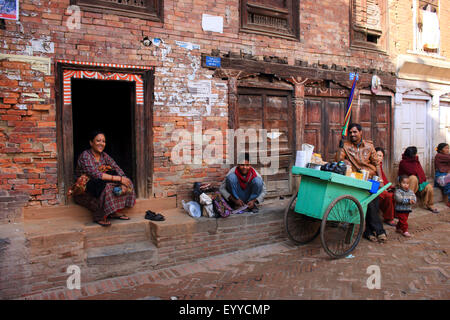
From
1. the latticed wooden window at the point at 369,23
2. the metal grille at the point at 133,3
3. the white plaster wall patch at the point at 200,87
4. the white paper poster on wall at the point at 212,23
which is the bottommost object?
the white plaster wall patch at the point at 200,87

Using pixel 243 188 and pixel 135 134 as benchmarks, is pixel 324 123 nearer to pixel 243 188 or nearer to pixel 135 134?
pixel 243 188

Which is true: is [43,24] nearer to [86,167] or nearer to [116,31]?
[116,31]

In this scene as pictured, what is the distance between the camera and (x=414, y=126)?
10.3 m

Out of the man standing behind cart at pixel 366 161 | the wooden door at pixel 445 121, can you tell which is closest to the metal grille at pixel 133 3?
the man standing behind cart at pixel 366 161

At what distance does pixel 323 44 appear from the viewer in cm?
813

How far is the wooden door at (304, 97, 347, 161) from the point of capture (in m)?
8.16

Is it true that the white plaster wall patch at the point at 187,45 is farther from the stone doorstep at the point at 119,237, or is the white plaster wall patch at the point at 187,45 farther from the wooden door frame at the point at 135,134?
the stone doorstep at the point at 119,237

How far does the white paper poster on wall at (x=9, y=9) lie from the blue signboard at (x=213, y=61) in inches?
120

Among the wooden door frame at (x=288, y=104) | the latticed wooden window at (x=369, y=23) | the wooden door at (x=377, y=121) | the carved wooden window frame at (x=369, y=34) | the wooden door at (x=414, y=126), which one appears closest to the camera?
the wooden door frame at (x=288, y=104)

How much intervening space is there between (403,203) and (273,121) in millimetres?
3003

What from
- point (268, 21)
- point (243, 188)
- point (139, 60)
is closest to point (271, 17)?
point (268, 21)

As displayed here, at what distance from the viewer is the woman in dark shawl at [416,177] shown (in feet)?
28.1
